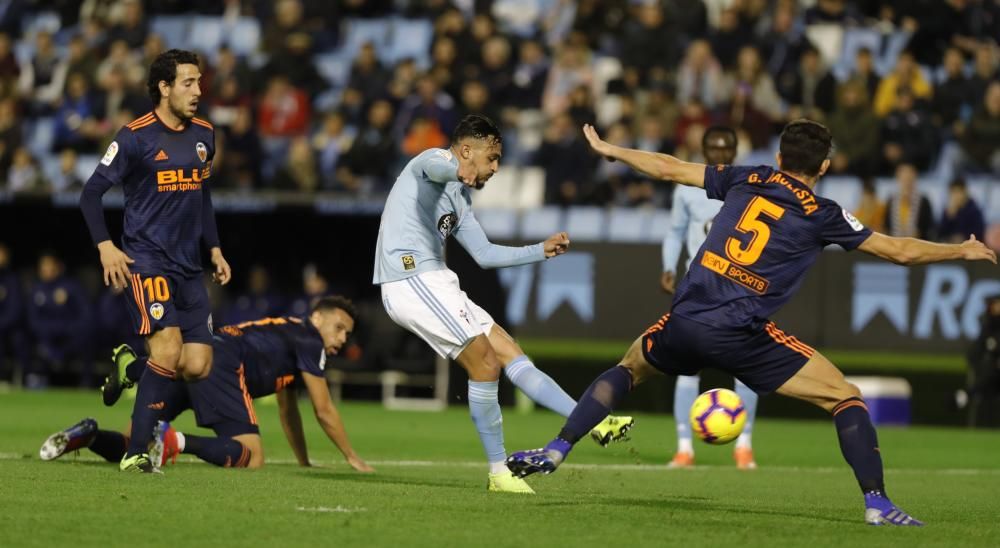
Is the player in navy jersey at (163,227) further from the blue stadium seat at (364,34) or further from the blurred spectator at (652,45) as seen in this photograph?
the blue stadium seat at (364,34)

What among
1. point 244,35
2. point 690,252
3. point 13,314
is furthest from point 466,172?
point 244,35

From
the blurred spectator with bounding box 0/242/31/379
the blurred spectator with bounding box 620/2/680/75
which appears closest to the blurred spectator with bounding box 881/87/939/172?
the blurred spectator with bounding box 620/2/680/75

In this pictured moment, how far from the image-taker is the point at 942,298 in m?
19.8

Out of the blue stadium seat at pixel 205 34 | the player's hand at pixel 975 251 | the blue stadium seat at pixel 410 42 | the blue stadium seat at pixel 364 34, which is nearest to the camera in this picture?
the player's hand at pixel 975 251

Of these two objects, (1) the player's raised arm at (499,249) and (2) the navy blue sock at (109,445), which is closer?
(1) the player's raised arm at (499,249)

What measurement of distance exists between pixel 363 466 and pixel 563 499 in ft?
7.66

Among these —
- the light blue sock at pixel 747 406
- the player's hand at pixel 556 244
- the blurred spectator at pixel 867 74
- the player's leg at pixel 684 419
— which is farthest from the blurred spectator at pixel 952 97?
the player's hand at pixel 556 244

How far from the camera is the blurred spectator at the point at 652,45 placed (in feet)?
75.6

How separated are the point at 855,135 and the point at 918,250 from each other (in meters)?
13.0

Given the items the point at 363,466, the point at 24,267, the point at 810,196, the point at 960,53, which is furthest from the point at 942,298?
the point at 24,267

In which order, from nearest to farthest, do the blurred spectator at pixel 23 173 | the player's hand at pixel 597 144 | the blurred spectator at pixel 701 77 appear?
the player's hand at pixel 597 144
the blurred spectator at pixel 701 77
the blurred spectator at pixel 23 173

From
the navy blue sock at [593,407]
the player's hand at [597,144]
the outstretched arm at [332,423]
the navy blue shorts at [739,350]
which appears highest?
the player's hand at [597,144]

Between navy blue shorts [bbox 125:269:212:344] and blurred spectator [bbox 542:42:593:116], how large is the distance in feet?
41.6

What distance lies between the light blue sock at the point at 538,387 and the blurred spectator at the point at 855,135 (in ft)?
38.5
